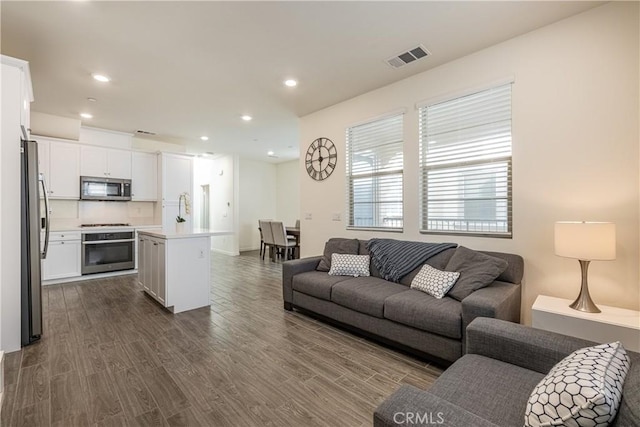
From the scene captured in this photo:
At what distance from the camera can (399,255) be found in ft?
10.3

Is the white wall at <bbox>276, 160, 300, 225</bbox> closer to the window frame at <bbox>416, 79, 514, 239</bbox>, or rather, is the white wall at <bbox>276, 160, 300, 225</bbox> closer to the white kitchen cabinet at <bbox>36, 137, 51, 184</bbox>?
the white kitchen cabinet at <bbox>36, 137, 51, 184</bbox>

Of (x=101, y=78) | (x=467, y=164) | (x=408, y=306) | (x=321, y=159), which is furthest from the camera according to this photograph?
(x=321, y=159)

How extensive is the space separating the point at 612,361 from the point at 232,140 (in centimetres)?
671

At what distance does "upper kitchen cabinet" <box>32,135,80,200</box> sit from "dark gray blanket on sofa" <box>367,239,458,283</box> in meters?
5.34

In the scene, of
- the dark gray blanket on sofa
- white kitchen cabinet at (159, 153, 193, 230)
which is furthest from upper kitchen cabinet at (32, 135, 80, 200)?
the dark gray blanket on sofa

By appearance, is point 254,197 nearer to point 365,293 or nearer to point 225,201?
point 225,201

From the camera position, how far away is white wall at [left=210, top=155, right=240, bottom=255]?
8008 millimetres

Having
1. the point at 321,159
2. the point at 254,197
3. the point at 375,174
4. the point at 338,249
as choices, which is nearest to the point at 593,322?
the point at 338,249

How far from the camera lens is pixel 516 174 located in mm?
2703

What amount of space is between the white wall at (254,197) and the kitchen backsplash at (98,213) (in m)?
2.73

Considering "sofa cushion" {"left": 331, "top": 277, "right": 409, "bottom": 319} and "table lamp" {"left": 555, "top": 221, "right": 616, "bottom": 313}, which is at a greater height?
"table lamp" {"left": 555, "top": 221, "right": 616, "bottom": 313}

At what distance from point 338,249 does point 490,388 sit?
2464 millimetres

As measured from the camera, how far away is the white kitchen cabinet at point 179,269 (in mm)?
3449

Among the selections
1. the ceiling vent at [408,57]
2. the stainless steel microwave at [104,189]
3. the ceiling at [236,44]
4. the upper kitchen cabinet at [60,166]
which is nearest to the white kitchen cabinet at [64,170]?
the upper kitchen cabinet at [60,166]
